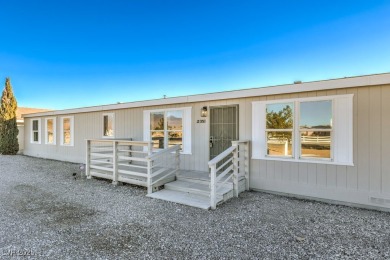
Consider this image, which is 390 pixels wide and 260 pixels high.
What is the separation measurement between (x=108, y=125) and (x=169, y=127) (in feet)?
11.5

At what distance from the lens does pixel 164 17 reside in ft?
30.6

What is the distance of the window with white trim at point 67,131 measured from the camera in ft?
33.6

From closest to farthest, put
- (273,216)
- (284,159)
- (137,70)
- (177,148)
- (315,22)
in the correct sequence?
(273,216), (284,159), (177,148), (315,22), (137,70)

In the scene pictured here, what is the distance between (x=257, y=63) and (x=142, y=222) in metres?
9.51

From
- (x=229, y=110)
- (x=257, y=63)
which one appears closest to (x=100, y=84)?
(x=257, y=63)

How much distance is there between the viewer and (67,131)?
1055 centimetres

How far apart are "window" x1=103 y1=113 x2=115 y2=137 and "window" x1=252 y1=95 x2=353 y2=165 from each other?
19.8 ft

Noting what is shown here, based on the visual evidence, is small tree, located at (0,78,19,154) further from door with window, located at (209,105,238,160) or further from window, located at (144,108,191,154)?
door with window, located at (209,105,238,160)

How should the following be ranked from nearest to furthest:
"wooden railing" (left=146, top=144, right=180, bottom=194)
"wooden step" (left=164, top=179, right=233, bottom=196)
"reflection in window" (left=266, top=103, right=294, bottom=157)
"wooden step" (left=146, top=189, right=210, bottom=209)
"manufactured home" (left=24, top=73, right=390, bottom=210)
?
"manufactured home" (left=24, top=73, right=390, bottom=210), "wooden step" (left=146, top=189, right=210, bottom=209), "wooden step" (left=164, top=179, right=233, bottom=196), "reflection in window" (left=266, top=103, right=294, bottom=157), "wooden railing" (left=146, top=144, right=180, bottom=194)

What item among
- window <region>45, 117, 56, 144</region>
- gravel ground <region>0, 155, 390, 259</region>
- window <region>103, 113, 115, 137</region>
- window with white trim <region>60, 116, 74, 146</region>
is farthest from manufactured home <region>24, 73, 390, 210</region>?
window <region>45, 117, 56, 144</region>

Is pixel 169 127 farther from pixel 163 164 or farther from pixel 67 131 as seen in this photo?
pixel 67 131

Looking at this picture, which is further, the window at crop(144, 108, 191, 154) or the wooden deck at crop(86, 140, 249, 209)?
the window at crop(144, 108, 191, 154)

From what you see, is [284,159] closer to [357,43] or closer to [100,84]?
[357,43]

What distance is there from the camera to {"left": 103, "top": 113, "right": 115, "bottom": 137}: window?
866cm
